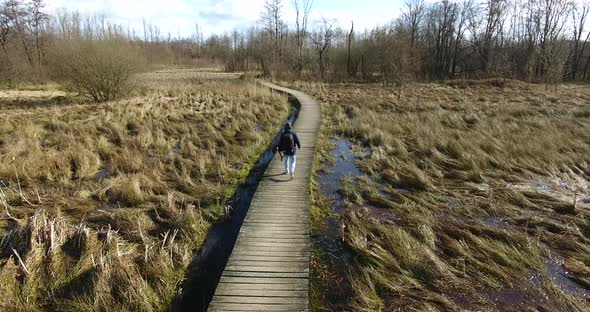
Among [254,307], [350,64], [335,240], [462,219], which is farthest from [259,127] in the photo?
[350,64]

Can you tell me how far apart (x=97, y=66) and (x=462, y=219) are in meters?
20.7

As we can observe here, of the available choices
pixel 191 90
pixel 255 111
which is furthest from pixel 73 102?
pixel 255 111

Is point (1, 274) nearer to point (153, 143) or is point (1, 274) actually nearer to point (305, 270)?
point (305, 270)

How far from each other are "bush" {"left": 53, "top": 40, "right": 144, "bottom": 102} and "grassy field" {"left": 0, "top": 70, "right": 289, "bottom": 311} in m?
2.41

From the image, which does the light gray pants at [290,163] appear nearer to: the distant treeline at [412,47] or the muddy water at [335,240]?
the muddy water at [335,240]

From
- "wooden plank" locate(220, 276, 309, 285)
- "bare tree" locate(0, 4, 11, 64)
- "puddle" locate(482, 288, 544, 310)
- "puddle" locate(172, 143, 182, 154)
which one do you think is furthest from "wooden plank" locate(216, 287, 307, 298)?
"bare tree" locate(0, 4, 11, 64)

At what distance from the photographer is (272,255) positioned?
5.77m

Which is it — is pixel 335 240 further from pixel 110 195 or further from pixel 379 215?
pixel 110 195

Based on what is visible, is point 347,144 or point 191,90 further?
point 191,90

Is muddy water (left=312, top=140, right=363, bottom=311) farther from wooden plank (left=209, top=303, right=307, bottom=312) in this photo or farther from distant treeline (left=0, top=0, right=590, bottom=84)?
distant treeline (left=0, top=0, right=590, bottom=84)

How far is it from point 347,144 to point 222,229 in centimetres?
841

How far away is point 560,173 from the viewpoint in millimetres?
9828

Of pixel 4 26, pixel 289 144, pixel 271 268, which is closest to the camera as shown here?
pixel 271 268

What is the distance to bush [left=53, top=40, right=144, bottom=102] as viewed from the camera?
1970cm
